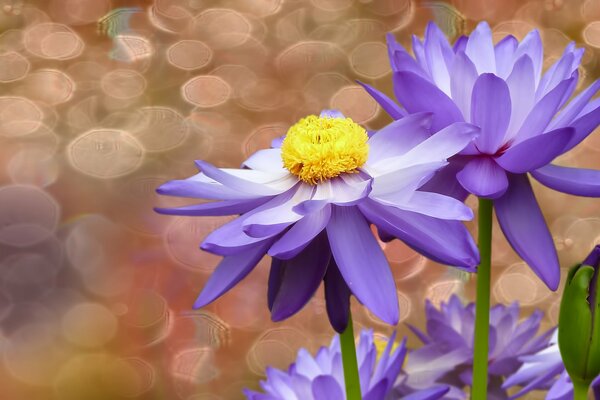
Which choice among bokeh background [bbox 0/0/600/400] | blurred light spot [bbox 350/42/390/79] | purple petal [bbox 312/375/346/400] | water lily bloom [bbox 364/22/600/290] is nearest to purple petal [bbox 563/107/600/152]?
water lily bloom [bbox 364/22/600/290]

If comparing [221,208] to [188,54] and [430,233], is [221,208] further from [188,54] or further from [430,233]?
[188,54]

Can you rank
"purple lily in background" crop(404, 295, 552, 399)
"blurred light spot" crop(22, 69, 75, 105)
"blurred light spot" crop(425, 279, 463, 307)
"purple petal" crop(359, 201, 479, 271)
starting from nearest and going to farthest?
"purple petal" crop(359, 201, 479, 271) → "purple lily in background" crop(404, 295, 552, 399) → "blurred light spot" crop(425, 279, 463, 307) → "blurred light spot" crop(22, 69, 75, 105)

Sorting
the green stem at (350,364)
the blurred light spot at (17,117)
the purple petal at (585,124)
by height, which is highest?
the purple petal at (585,124)

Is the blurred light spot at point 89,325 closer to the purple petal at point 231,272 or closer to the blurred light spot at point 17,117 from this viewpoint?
the blurred light spot at point 17,117

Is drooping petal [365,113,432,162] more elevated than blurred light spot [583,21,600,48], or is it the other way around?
drooping petal [365,113,432,162]

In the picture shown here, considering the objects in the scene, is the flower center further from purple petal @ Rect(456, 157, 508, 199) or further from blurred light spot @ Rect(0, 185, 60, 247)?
blurred light spot @ Rect(0, 185, 60, 247)

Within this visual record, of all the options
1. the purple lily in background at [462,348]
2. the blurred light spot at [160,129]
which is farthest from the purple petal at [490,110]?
the blurred light spot at [160,129]

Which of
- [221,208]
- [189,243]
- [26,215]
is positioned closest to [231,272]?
[221,208]

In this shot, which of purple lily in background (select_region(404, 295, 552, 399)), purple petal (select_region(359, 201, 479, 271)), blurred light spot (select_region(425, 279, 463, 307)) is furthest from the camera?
blurred light spot (select_region(425, 279, 463, 307))
